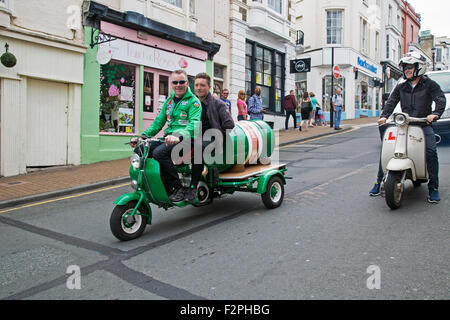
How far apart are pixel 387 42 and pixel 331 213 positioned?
35885 mm

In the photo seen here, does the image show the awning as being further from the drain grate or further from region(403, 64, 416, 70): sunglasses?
region(403, 64, 416, 70): sunglasses

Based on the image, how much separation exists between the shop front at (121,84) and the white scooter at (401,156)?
844 centimetres

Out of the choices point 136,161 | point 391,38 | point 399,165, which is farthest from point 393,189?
point 391,38

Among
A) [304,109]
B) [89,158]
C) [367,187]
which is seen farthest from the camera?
[304,109]

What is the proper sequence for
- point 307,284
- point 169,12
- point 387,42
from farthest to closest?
point 387,42 → point 169,12 → point 307,284

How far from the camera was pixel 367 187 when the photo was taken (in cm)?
674

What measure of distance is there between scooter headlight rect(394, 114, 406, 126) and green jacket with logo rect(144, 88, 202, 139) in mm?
2712

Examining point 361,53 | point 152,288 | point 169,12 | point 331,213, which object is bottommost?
point 152,288

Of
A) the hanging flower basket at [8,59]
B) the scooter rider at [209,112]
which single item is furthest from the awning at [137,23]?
the scooter rider at [209,112]

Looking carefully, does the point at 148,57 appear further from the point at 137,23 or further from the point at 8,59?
the point at 8,59

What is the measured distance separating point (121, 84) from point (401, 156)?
937 centimetres

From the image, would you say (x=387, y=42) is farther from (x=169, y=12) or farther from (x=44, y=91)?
(x=44, y=91)

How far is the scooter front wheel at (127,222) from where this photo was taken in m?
4.41
